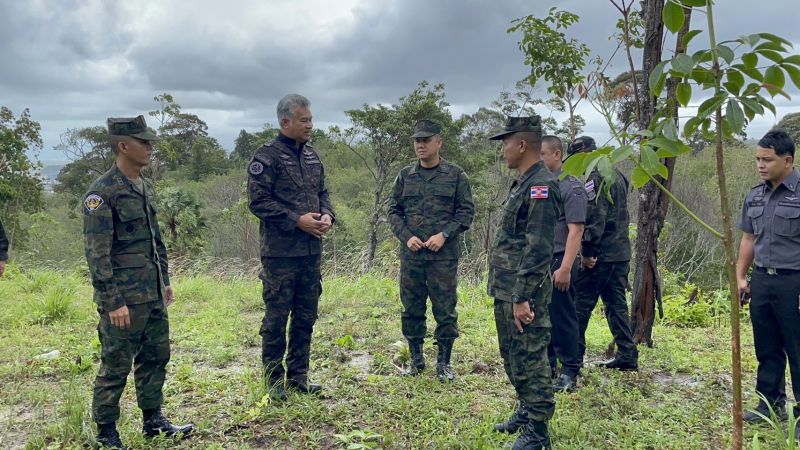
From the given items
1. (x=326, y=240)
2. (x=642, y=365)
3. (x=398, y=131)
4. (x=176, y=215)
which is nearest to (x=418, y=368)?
(x=642, y=365)

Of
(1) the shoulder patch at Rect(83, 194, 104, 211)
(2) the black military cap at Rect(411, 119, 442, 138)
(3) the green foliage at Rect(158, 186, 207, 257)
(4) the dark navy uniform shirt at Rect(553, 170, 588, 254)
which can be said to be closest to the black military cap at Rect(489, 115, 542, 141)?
(4) the dark navy uniform shirt at Rect(553, 170, 588, 254)

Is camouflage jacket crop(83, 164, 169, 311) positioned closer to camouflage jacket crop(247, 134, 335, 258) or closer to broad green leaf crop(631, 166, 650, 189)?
camouflage jacket crop(247, 134, 335, 258)

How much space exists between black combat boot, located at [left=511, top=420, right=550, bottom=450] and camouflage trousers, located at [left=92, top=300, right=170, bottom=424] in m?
2.22

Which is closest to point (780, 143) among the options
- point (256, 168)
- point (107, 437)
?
point (256, 168)

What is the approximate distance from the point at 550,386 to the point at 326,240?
Result: 17.8m

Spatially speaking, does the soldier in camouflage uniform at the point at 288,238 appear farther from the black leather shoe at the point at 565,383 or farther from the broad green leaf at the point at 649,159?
the broad green leaf at the point at 649,159

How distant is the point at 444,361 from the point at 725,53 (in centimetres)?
329

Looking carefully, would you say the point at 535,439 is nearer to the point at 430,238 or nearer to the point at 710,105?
the point at 430,238

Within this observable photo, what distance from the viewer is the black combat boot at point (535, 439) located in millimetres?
3107

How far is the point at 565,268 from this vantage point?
384 centimetres

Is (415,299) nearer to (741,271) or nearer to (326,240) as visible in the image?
(741,271)

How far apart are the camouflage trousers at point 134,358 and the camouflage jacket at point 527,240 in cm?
208

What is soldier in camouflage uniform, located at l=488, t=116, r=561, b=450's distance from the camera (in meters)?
2.97

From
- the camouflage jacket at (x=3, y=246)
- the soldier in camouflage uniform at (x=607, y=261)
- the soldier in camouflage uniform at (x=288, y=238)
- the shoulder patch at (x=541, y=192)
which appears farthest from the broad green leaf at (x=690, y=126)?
the camouflage jacket at (x=3, y=246)
